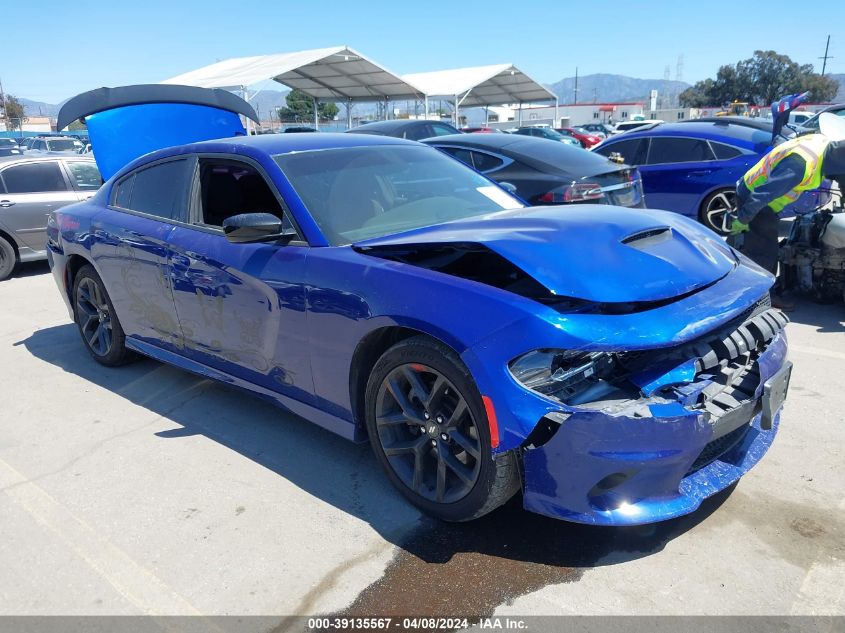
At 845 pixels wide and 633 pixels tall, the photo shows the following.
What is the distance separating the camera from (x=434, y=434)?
276 cm

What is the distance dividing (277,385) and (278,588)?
1.16 meters

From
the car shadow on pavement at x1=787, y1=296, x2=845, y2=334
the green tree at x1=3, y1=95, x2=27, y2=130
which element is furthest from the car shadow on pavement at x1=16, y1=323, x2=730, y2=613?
the green tree at x1=3, y1=95, x2=27, y2=130

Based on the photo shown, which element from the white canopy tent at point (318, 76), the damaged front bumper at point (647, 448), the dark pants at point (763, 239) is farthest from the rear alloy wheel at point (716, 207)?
the white canopy tent at point (318, 76)

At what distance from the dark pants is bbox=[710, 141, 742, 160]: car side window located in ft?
8.63

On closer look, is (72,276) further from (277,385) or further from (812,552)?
(812,552)

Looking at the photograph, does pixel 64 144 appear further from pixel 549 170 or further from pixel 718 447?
pixel 718 447

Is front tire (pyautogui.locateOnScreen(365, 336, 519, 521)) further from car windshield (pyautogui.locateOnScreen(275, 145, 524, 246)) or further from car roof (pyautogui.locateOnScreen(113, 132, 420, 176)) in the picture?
car roof (pyautogui.locateOnScreen(113, 132, 420, 176))

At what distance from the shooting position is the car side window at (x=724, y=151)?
26.3 ft

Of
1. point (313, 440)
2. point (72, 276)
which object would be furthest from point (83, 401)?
point (313, 440)

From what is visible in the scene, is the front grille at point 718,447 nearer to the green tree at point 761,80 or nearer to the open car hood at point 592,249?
the open car hood at point 592,249

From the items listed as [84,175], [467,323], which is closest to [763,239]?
[467,323]

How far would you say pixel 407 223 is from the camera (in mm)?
3490

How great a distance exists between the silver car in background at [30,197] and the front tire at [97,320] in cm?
456

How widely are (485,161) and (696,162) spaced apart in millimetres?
2943
